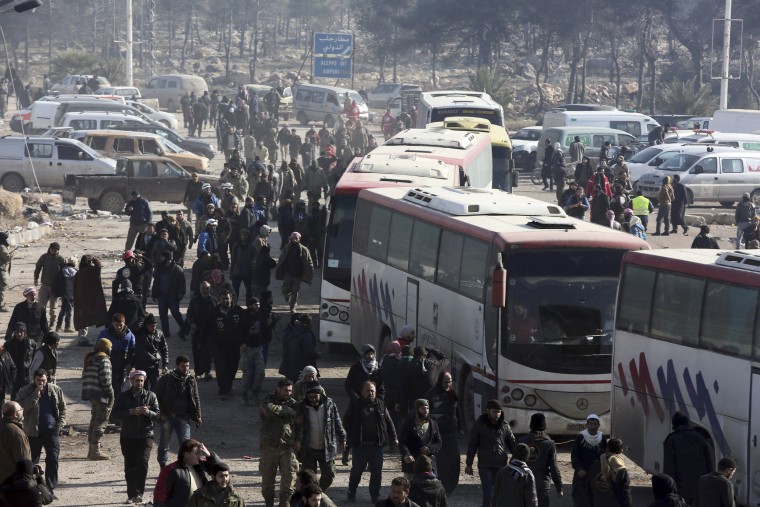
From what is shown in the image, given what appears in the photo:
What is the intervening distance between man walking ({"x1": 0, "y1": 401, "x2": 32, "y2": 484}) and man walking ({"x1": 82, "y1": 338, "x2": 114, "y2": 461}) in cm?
236

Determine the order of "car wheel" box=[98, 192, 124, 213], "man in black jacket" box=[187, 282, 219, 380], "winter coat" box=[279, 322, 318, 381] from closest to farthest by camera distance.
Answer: "winter coat" box=[279, 322, 318, 381] < "man in black jacket" box=[187, 282, 219, 380] < "car wheel" box=[98, 192, 124, 213]

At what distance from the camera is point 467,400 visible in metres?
15.2

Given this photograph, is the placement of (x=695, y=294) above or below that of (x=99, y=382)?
above

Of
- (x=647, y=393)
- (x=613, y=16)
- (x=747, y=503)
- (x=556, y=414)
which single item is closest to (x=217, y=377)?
(x=556, y=414)

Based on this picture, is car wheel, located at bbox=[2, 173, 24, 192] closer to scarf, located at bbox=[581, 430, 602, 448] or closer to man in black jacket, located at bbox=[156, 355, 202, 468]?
man in black jacket, located at bbox=[156, 355, 202, 468]

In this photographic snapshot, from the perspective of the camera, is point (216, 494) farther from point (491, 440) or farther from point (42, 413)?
point (42, 413)

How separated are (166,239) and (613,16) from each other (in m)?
59.2

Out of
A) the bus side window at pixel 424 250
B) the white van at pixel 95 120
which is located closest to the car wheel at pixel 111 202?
the white van at pixel 95 120

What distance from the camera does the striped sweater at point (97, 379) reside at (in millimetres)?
13922

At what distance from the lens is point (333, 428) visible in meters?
12.2

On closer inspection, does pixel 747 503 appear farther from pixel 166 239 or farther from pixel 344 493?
pixel 166 239

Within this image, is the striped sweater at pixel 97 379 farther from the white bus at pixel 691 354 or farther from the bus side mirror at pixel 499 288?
the white bus at pixel 691 354

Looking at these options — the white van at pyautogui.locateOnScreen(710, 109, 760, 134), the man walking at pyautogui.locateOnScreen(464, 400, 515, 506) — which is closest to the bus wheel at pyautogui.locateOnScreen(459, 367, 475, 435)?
the man walking at pyautogui.locateOnScreen(464, 400, 515, 506)

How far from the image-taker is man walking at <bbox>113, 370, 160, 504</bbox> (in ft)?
41.0
